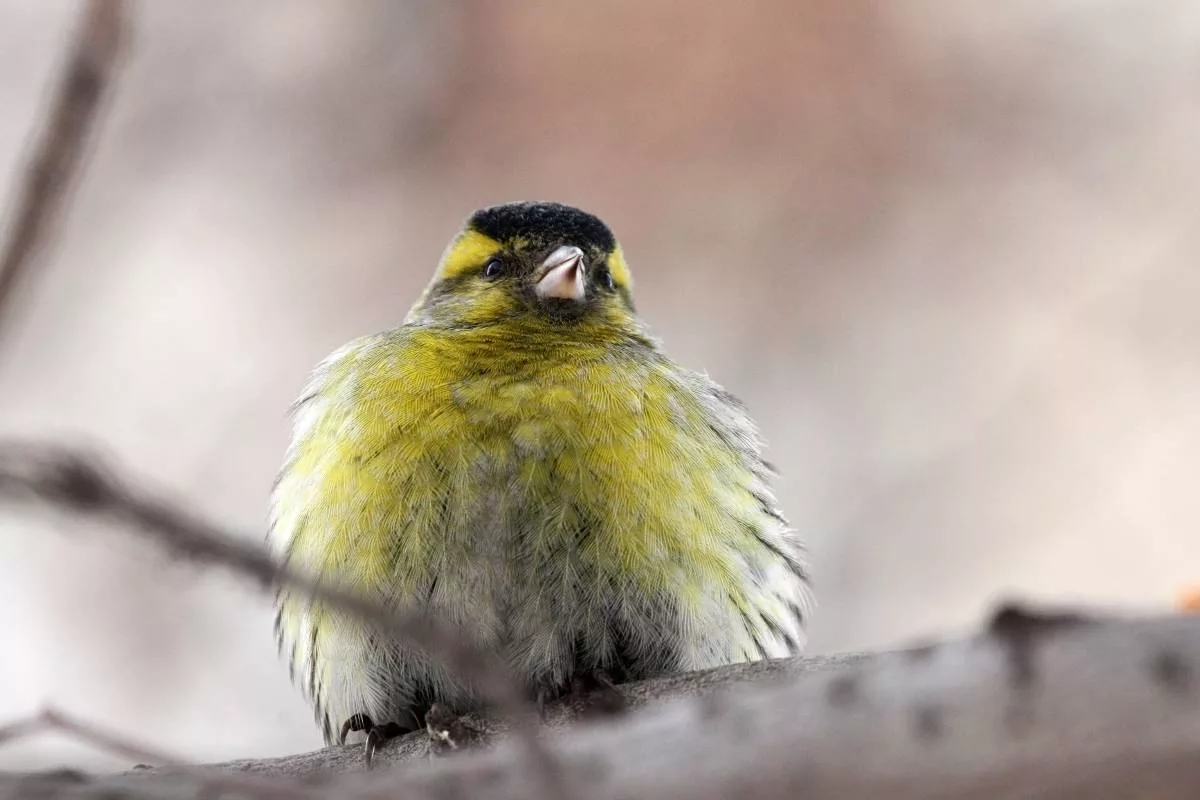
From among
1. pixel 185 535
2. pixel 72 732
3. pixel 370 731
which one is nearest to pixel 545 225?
pixel 370 731

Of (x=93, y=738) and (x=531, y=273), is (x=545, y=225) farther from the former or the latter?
(x=93, y=738)

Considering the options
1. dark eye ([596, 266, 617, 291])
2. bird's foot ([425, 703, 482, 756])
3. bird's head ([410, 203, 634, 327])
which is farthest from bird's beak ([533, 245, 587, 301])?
bird's foot ([425, 703, 482, 756])

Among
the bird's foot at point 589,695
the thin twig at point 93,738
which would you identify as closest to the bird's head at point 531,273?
the bird's foot at point 589,695

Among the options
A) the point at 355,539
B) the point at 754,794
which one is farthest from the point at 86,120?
the point at 355,539

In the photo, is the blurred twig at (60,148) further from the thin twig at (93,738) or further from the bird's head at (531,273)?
the bird's head at (531,273)

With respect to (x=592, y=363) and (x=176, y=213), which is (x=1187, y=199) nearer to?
(x=592, y=363)
